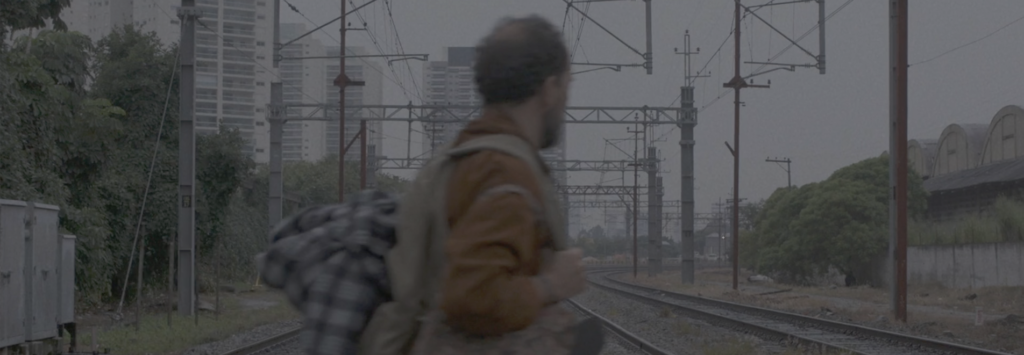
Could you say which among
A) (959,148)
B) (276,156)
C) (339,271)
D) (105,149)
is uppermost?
(959,148)

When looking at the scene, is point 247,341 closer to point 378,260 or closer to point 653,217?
point 378,260

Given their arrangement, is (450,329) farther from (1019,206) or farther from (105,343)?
(1019,206)

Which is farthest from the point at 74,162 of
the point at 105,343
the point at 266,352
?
the point at 266,352

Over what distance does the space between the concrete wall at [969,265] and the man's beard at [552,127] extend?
35.5 metres

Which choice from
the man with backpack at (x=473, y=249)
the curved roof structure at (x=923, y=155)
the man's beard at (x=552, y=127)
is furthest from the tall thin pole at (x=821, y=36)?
the curved roof structure at (x=923, y=155)

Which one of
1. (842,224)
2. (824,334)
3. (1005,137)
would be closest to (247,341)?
(824,334)

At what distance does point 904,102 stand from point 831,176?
3537 centimetres

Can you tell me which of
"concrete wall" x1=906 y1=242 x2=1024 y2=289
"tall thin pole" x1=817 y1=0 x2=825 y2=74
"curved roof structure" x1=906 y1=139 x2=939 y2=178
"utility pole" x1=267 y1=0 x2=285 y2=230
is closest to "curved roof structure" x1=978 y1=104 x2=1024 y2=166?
"concrete wall" x1=906 y1=242 x2=1024 y2=289

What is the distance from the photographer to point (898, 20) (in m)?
22.5

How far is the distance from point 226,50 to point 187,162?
14741cm

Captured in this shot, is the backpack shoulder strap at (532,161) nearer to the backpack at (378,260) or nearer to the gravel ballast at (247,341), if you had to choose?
the backpack at (378,260)

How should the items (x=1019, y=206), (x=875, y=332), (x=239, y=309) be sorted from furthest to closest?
(x=1019, y=206) → (x=239, y=309) → (x=875, y=332)

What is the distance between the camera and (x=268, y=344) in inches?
647

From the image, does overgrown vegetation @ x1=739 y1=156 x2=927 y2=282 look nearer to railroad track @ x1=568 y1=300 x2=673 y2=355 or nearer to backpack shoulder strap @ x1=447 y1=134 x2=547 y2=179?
railroad track @ x1=568 y1=300 x2=673 y2=355
